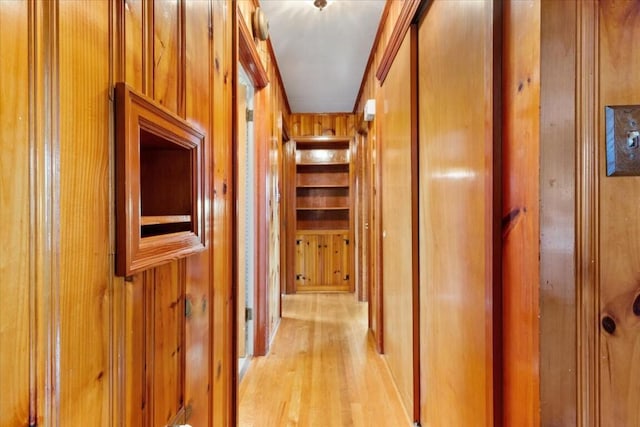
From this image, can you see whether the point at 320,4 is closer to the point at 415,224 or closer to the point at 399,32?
the point at 399,32

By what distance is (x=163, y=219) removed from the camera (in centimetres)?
74

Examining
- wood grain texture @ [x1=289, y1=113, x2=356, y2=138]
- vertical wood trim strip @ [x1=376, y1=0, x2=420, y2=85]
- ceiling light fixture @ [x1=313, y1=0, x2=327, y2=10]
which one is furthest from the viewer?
wood grain texture @ [x1=289, y1=113, x2=356, y2=138]

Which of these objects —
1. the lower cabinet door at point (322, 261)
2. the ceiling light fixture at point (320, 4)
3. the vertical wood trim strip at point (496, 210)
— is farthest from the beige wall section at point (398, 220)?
the lower cabinet door at point (322, 261)

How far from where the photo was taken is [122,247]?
601mm

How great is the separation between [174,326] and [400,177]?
Result: 147 cm

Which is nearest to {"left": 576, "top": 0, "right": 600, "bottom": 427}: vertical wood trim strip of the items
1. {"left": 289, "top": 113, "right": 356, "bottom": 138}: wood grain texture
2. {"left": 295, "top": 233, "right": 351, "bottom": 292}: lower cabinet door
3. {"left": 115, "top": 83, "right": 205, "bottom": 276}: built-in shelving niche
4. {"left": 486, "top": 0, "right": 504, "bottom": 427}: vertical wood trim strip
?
{"left": 486, "top": 0, "right": 504, "bottom": 427}: vertical wood trim strip

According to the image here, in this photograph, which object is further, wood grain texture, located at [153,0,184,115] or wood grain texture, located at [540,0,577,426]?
wood grain texture, located at [153,0,184,115]

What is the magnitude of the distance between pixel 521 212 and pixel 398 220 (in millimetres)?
1255

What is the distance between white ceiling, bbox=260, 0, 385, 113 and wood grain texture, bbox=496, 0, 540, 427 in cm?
170

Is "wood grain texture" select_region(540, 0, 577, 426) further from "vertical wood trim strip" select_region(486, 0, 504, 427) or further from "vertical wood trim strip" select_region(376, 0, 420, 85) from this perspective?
"vertical wood trim strip" select_region(376, 0, 420, 85)

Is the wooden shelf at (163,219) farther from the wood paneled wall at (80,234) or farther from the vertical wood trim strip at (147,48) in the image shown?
the vertical wood trim strip at (147,48)

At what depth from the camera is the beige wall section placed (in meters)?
1.69

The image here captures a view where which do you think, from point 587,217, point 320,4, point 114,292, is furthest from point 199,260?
point 320,4

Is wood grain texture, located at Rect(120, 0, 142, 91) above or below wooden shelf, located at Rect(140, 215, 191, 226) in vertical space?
above
